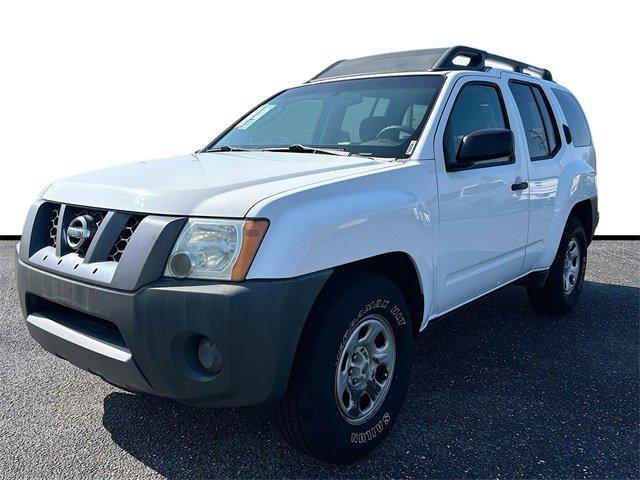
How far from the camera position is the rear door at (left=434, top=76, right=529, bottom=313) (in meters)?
2.89

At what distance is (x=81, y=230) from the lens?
228 centimetres

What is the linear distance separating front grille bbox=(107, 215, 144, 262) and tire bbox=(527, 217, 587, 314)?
3352mm

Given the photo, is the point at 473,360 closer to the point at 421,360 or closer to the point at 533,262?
the point at 421,360

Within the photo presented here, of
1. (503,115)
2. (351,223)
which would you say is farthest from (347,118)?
(351,223)

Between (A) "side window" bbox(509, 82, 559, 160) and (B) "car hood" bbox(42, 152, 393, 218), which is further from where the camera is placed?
(A) "side window" bbox(509, 82, 559, 160)

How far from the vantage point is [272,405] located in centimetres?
223

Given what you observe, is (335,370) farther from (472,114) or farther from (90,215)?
(472,114)

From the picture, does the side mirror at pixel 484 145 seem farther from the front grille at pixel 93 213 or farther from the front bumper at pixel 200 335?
the front grille at pixel 93 213

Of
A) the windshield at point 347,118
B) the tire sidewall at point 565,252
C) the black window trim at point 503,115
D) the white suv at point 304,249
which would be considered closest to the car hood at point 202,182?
the white suv at point 304,249

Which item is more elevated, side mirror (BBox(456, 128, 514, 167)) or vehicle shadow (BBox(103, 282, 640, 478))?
side mirror (BBox(456, 128, 514, 167))

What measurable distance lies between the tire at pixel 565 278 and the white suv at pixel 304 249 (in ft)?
2.87

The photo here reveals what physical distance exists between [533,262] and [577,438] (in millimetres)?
1501

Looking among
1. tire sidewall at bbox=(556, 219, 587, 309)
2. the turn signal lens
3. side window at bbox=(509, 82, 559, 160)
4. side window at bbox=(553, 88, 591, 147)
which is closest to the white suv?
the turn signal lens

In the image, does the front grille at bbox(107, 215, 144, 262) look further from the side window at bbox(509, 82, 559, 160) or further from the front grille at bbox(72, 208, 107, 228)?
the side window at bbox(509, 82, 559, 160)
